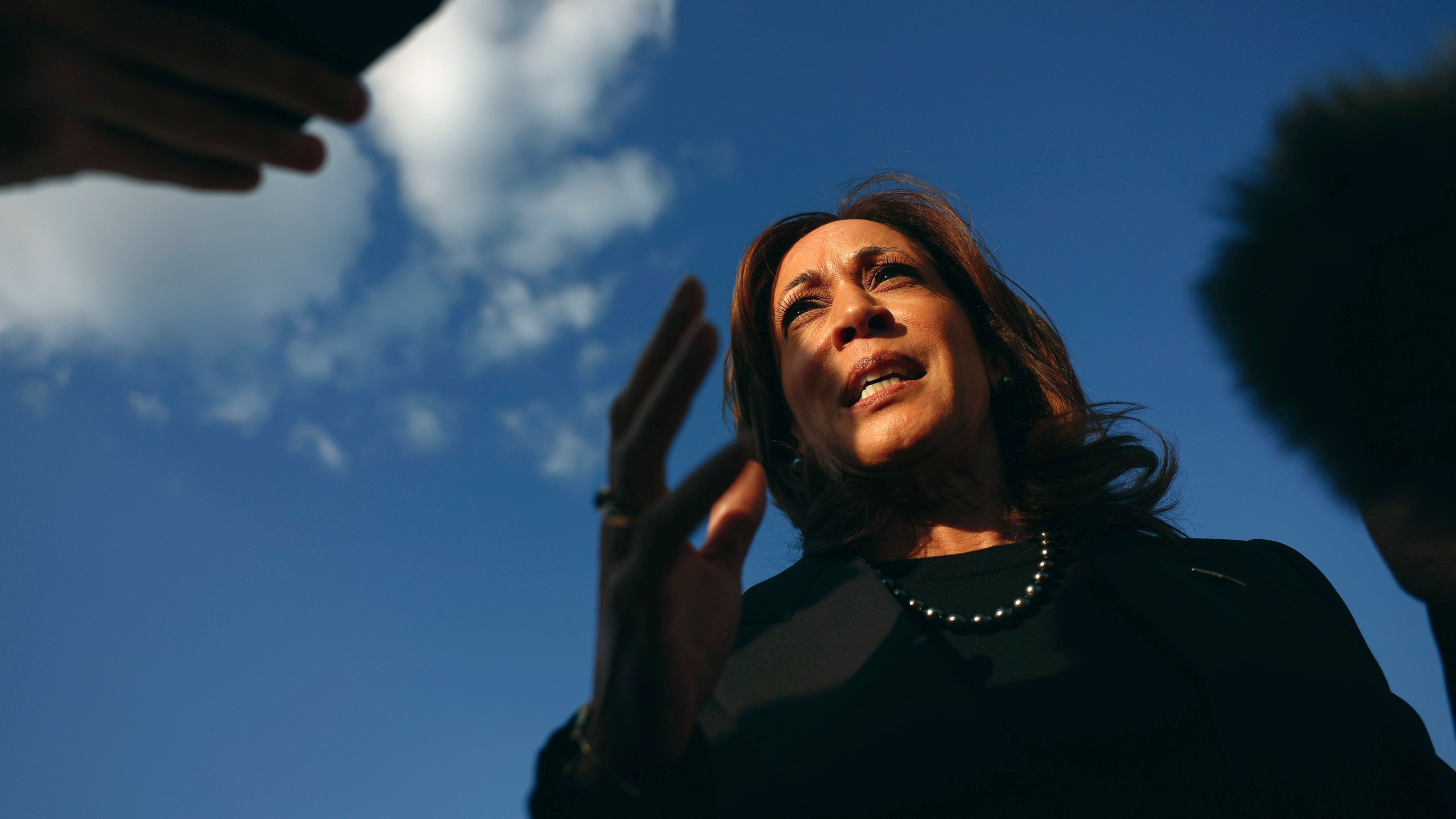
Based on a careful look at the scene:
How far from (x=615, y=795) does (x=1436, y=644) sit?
2.12 m

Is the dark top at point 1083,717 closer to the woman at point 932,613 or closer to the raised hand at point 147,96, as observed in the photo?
the woman at point 932,613

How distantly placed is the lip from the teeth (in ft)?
0.04

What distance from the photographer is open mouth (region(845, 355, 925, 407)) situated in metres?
3.07

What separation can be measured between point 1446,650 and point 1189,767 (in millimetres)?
705

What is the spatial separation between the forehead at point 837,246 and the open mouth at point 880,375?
2.09 feet

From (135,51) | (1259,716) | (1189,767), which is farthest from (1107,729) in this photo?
(135,51)

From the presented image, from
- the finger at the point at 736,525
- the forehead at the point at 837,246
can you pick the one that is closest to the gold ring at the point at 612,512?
the finger at the point at 736,525

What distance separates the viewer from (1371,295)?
1925 millimetres

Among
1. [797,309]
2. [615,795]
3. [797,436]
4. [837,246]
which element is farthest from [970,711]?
[837,246]

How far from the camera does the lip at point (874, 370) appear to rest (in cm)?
305

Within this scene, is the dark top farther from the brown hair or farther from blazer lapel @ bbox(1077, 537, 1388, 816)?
the brown hair

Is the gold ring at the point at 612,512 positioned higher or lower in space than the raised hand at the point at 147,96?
lower

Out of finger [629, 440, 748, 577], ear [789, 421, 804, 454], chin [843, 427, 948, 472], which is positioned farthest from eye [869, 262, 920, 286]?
finger [629, 440, 748, 577]

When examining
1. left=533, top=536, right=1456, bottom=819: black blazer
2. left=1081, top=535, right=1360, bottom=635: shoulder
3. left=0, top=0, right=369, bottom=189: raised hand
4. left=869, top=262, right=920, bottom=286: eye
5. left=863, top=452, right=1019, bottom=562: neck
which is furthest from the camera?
left=869, top=262, right=920, bottom=286: eye
